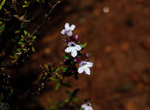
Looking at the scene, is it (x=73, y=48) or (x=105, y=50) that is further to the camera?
(x=105, y=50)

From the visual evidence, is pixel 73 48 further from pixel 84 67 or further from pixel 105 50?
pixel 105 50

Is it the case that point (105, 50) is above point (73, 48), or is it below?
above

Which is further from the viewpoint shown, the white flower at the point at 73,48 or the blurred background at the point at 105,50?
the blurred background at the point at 105,50

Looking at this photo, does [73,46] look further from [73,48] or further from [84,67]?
[84,67]

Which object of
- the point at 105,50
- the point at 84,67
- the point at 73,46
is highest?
the point at 105,50

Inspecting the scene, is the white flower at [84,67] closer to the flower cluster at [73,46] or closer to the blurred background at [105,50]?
the flower cluster at [73,46]

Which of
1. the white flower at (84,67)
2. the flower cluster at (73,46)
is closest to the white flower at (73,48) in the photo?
the flower cluster at (73,46)

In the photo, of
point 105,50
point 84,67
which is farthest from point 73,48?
point 105,50

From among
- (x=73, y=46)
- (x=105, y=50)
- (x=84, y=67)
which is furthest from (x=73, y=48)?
(x=105, y=50)
